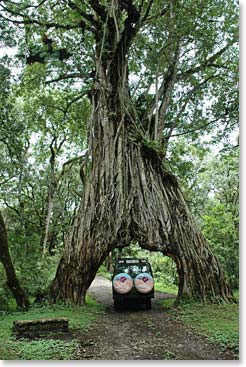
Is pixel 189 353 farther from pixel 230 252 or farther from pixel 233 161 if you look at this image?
pixel 233 161

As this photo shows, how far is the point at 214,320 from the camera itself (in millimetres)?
5258

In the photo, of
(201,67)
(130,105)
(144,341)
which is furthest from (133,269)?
(201,67)

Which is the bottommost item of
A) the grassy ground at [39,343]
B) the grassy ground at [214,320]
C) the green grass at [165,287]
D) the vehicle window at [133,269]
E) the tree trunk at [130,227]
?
the grassy ground at [39,343]

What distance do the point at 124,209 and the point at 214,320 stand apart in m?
2.28

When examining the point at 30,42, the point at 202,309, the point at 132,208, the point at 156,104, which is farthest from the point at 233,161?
the point at 30,42

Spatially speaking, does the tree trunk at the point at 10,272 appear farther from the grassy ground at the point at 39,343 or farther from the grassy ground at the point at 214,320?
the grassy ground at the point at 214,320

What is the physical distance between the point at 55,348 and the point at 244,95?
3.28 meters

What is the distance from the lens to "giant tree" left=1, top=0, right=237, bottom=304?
21.5ft

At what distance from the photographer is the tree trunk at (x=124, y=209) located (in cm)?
652

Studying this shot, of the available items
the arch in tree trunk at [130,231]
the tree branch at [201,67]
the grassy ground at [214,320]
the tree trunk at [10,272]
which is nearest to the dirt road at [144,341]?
the grassy ground at [214,320]

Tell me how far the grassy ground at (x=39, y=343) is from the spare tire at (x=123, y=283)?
2.24 ft

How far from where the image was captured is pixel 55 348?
13.5 ft

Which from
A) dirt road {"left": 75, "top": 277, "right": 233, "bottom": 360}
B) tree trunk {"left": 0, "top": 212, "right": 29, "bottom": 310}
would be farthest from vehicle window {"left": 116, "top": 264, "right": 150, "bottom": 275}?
tree trunk {"left": 0, "top": 212, "right": 29, "bottom": 310}

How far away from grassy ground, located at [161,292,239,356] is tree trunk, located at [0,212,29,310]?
2294 millimetres
